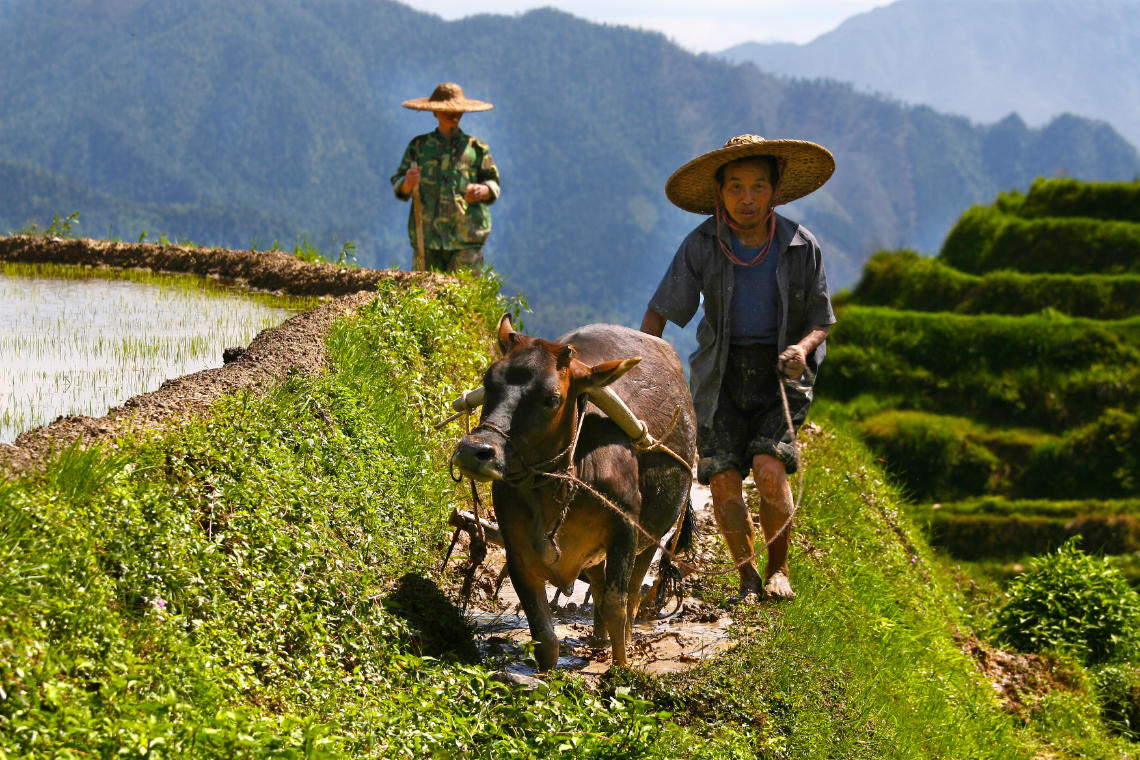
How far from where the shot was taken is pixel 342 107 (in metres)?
192

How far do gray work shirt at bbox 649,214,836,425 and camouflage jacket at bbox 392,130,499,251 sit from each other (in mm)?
5070

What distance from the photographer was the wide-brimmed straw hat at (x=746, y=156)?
5680mm

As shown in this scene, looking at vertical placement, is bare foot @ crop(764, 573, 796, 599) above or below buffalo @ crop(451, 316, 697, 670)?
below

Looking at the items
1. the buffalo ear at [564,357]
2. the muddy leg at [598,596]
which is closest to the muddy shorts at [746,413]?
the muddy leg at [598,596]

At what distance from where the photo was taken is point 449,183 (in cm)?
1083

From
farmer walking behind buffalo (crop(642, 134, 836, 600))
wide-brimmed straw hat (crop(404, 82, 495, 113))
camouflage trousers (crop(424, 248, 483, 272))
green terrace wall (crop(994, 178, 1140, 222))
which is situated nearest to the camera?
farmer walking behind buffalo (crop(642, 134, 836, 600))

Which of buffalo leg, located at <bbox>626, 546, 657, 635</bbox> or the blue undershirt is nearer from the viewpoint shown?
buffalo leg, located at <bbox>626, 546, 657, 635</bbox>

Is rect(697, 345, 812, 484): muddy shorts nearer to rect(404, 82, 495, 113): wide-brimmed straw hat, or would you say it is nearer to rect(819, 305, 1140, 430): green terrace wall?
rect(404, 82, 495, 113): wide-brimmed straw hat

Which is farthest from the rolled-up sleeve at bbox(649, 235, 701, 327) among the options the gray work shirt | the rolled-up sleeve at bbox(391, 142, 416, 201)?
the rolled-up sleeve at bbox(391, 142, 416, 201)

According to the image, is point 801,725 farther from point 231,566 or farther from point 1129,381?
point 1129,381

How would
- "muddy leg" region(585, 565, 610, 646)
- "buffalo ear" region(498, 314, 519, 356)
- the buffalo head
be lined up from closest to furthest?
the buffalo head, "buffalo ear" region(498, 314, 519, 356), "muddy leg" region(585, 565, 610, 646)

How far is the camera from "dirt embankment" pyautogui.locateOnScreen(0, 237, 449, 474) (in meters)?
4.58

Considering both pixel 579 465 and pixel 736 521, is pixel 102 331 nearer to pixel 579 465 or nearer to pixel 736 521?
pixel 736 521

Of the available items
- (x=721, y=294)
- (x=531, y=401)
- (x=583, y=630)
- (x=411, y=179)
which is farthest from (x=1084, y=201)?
(x=531, y=401)
